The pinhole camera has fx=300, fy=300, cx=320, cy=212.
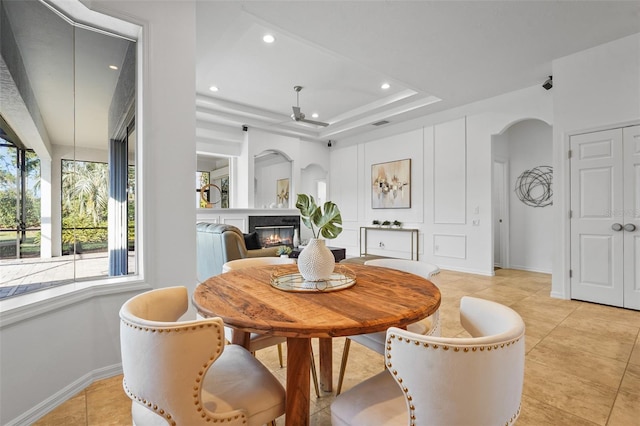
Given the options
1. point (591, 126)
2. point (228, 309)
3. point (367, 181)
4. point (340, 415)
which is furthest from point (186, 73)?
point (367, 181)

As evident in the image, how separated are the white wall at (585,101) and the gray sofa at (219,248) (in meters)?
3.53

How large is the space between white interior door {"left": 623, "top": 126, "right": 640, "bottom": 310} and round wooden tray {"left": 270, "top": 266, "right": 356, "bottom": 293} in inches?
135

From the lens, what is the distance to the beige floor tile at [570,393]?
1593mm

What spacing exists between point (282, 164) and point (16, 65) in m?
7.42

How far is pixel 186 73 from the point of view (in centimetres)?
219

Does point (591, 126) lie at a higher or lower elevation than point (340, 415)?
higher

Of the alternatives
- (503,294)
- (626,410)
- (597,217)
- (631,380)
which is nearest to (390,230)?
(503,294)

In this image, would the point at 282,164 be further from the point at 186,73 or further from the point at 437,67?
the point at 186,73

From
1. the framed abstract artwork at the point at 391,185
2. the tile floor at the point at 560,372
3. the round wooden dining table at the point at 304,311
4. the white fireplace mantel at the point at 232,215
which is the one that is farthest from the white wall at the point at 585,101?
the white fireplace mantel at the point at 232,215

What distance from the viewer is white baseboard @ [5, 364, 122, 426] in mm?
1485

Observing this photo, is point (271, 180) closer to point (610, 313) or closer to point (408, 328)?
point (610, 313)

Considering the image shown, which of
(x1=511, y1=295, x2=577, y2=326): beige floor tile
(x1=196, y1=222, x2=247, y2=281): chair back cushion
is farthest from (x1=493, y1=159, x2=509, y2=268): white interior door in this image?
Result: (x1=196, y1=222, x2=247, y2=281): chair back cushion

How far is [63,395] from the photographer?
167 centimetres

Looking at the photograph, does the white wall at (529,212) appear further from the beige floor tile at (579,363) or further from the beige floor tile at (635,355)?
the beige floor tile at (579,363)
